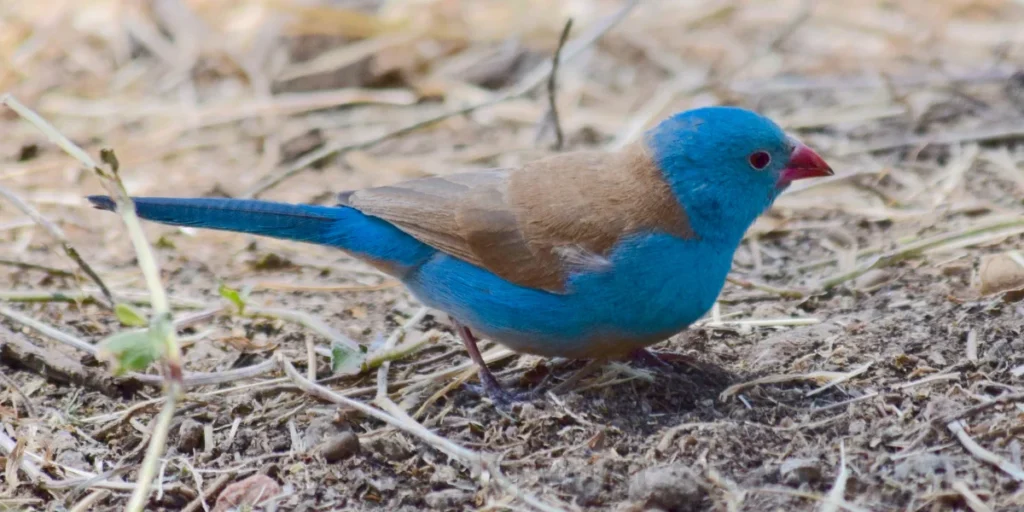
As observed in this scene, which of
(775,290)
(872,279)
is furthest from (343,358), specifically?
(872,279)

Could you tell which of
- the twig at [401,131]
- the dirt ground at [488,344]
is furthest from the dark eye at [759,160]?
the twig at [401,131]

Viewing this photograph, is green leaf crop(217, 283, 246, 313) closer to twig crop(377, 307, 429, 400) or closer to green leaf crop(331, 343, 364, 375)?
green leaf crop(331, 343, 364, 375)

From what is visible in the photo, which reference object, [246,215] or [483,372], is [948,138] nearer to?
[483,372]

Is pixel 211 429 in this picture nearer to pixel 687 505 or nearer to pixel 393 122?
pixel 687 505

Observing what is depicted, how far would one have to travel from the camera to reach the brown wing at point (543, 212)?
12.1 ft

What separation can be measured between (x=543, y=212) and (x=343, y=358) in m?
0.79

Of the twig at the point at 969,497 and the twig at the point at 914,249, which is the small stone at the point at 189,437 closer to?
the twig at the point at 969,497

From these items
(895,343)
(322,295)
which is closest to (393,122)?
(322,295)

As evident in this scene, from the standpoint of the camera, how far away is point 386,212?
4.07m

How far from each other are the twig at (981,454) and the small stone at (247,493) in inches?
71.7

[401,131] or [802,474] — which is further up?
[401,131]

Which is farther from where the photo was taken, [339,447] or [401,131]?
[401,131]

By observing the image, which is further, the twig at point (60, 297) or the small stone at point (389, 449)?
the twig at point (60, 297)

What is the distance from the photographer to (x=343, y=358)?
144 inches
